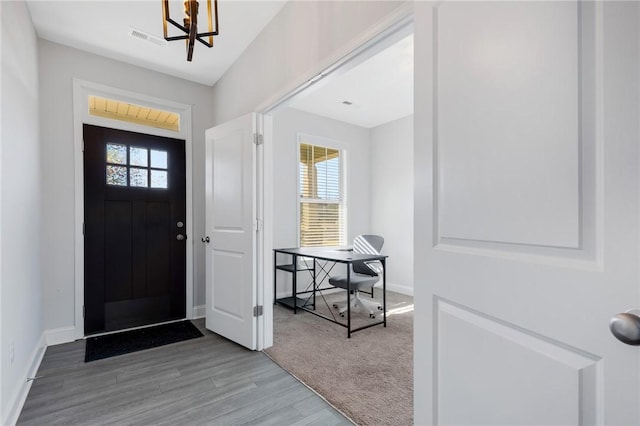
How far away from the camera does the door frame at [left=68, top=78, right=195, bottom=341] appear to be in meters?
2.97

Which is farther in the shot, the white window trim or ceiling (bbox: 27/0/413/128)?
the white window trim

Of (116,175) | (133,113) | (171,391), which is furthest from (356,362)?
(133,113)

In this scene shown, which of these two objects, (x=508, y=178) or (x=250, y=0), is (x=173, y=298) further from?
(x=508, y=178)

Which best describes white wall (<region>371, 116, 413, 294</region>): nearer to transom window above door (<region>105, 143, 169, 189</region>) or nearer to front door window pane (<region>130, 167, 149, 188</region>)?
transom window above door (<region>105, 143, 169, 189</region>)

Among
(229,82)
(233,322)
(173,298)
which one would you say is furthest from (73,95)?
(233,322)

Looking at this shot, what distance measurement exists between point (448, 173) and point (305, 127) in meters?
3.88

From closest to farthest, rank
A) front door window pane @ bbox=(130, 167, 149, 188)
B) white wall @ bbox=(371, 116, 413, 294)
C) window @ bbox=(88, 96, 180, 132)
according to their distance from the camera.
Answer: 1. window @ bbox=(88, 96, 180, 132)
2. front door window pane @ bbox=(130, 167, 149, 188)
3. white wall @ bbox=(371, 116, 413, 294)

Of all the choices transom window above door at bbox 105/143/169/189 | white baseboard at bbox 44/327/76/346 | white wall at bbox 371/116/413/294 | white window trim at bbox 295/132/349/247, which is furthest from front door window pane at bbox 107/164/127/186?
white wall at bbox 371/116/413/294

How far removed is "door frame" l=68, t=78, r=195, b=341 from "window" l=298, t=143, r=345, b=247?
5.45 ft

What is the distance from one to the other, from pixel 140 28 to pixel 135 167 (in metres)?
1.36

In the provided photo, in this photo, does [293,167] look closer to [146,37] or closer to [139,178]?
[139,178]

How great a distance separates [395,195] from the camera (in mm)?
4965

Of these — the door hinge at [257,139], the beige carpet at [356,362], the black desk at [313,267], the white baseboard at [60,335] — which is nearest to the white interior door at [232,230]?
the door hinge at [257,139]

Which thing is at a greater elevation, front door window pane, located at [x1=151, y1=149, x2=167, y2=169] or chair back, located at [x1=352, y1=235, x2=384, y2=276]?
front door window pane, located at [x1=151, y1=149, x2=167, y2=169]
